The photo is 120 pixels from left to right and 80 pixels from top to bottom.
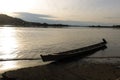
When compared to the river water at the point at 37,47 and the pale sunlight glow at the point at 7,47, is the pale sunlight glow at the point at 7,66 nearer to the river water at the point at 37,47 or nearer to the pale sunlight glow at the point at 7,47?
the river water at the point at 37,47

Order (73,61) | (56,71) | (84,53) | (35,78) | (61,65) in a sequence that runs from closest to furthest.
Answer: (35,78) < (56,71) < (61,65) < (73,61) < (84,53)

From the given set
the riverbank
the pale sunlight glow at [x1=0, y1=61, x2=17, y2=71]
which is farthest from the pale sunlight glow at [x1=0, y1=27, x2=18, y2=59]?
the riverbank

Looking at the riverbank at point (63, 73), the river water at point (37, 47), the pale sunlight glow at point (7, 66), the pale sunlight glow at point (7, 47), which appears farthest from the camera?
the pale sunlight glow at point (7, 47)

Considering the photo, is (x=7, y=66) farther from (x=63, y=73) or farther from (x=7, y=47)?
(x=7, y=47)

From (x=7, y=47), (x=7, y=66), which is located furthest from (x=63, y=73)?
(x=7, y=47)

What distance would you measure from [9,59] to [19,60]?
1582 mm

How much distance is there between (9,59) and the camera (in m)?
27.2

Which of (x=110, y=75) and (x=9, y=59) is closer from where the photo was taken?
(x=110, y=75)

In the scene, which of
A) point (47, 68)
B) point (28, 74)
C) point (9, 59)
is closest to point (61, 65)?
point (47, 68)

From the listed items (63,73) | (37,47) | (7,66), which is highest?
(63,73)

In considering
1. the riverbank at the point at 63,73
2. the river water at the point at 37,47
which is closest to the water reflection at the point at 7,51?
the river water at the point at 37,47

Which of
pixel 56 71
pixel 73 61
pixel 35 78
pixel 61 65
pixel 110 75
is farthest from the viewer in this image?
pixel 73 61

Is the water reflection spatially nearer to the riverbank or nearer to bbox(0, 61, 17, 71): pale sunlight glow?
bbox(0, 61, 17, 71): pale sunlight glow

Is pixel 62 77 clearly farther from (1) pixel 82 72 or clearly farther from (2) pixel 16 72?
(2) pixel 16 72
